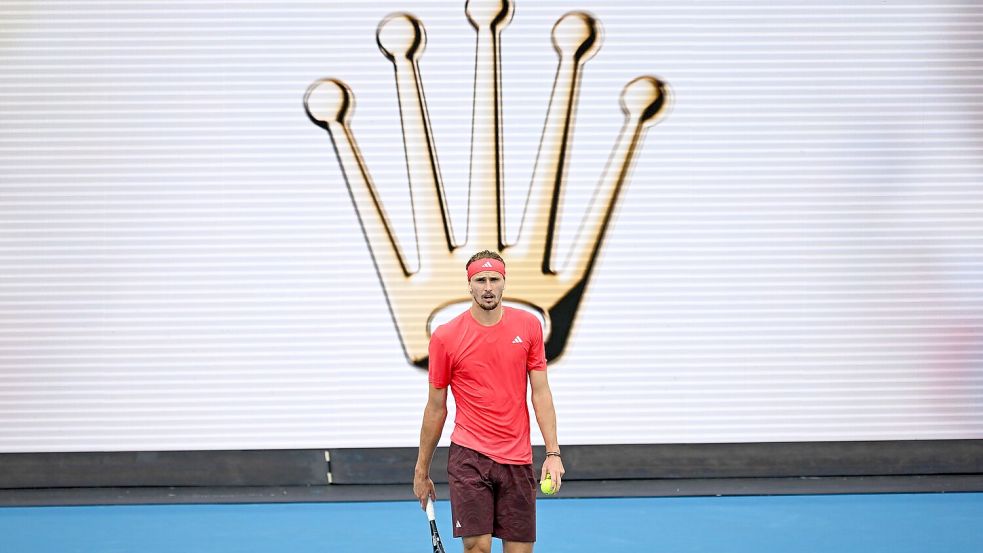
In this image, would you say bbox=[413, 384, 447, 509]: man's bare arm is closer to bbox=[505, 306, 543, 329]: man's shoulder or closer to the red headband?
bbox=[505, 306, 543, 329]: man's shoulder

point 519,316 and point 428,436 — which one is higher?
point 519,316

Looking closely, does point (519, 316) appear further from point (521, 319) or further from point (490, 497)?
point (490, 497)

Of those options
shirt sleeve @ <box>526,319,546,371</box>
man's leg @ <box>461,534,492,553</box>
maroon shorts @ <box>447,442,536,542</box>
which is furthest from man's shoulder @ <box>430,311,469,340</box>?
man's leg @ <box>461,534,492,553</box>

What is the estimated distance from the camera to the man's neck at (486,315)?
4.66 metres

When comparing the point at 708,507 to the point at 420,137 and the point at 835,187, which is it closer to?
the point at 835,187

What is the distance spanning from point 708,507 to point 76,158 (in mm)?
5181

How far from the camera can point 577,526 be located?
23.1ft

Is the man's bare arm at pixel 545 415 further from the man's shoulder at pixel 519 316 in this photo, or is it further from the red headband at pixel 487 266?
the red headband at pixel 487 266

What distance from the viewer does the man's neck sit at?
466 cm

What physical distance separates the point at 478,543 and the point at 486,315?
3.24ft

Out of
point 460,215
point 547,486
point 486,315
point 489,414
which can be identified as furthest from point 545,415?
point 460,215

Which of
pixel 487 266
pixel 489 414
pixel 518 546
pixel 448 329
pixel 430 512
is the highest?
pixel 487 266

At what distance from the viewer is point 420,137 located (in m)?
7.80

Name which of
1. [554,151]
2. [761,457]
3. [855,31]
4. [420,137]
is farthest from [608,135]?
[761,457]
